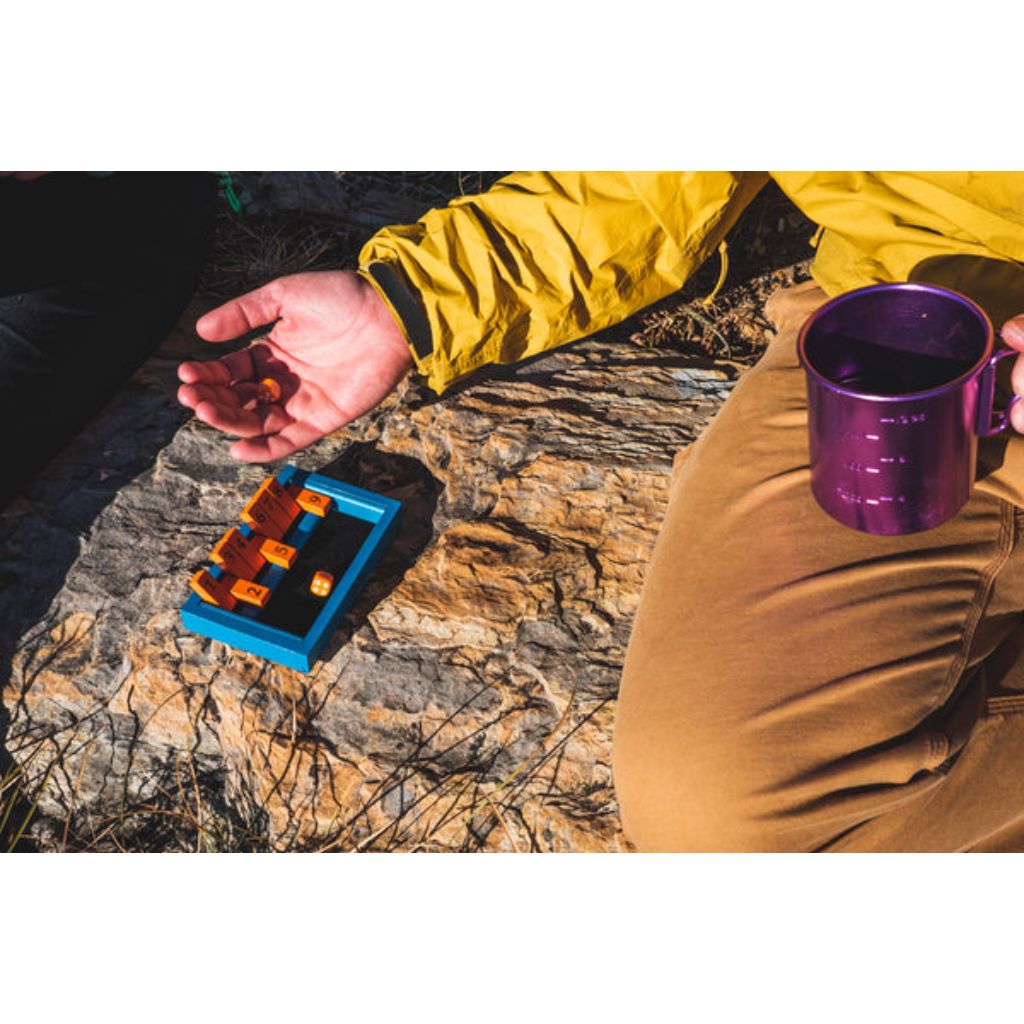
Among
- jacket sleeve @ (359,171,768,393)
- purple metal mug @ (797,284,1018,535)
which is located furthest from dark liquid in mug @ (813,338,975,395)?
jacket sleeve @ (359,171,768,393)

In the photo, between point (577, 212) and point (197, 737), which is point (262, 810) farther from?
point (577, 212)

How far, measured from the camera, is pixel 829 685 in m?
2.02

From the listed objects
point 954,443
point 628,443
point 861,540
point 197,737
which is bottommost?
point 197,737

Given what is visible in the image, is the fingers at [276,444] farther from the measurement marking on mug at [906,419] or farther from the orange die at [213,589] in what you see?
the measurement marking on mug at [906,419]

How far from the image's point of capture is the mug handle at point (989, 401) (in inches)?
68.7

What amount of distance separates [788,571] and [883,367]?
431 millimetres

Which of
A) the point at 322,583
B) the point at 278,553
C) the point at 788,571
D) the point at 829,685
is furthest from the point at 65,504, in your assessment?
the point at 829,685

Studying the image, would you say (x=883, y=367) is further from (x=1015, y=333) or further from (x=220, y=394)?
(x=220, y=394)

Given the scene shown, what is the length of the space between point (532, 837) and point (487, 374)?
4.29ft

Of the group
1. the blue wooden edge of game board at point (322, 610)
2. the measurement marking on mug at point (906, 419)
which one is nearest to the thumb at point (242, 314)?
the blue wooden edge of game board at point (322, 610)

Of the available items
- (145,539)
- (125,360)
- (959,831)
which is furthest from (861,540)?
(125,360)

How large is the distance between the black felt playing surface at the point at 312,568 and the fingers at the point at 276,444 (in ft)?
0.65

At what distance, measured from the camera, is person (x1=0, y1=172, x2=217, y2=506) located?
2939 millimetres

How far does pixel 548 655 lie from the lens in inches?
102
